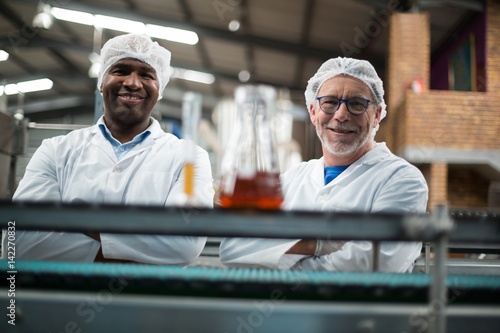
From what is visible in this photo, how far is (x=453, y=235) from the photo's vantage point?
61cm

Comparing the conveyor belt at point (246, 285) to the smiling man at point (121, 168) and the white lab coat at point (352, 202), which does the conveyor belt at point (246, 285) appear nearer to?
the white lab coat at point (352, 202)

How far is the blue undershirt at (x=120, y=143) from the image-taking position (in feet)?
5.33

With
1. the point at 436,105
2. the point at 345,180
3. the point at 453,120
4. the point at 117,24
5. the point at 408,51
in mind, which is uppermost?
the point at 117,24

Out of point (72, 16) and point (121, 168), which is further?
point (72, 16)

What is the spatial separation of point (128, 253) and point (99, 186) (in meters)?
0.23

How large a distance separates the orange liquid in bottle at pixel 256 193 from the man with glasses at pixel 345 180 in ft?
1.54

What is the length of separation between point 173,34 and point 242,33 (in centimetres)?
132

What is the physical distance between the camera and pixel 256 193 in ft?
2.63

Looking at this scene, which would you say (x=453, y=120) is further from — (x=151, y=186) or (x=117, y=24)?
(x=151, y=186)

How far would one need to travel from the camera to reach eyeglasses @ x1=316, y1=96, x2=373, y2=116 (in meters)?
1.51

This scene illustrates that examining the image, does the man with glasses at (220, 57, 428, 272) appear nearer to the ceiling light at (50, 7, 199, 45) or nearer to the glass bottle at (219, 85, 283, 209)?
the glass bottle at (219, 85, 283, 209)

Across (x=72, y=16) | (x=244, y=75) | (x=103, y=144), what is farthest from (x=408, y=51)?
(x=103, y=144)

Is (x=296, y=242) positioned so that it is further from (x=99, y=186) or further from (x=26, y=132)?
(x=26, y=132)

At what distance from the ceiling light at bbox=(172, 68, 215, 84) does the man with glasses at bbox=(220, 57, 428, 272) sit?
9953mm
